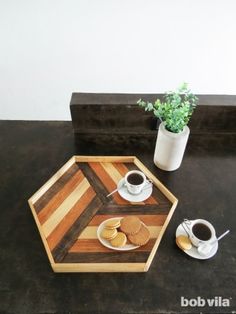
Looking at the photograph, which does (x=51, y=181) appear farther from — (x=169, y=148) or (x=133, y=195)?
(x=169, y=148)

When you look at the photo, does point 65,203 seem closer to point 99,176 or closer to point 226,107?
point 99,176

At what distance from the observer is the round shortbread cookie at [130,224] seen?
800mm

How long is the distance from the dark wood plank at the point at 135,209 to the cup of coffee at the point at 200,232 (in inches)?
4.2

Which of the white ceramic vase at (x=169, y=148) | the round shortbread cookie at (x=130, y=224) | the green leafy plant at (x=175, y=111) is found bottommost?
the round shortbread cookie at (x=130, y=224)

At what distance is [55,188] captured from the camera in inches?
37.6

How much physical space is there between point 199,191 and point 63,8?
1217 millimetres

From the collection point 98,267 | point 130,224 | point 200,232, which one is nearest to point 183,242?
point 200,232

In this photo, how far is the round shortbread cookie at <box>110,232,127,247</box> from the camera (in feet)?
2.53

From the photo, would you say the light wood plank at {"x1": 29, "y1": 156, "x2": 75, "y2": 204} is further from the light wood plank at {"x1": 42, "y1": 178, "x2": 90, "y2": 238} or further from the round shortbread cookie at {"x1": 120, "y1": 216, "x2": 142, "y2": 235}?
the round shortbread cookie at {"x1": 120, "y1": 216, "x2": 142, "y2": 235}

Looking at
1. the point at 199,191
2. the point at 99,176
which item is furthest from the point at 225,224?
the point at 99,176

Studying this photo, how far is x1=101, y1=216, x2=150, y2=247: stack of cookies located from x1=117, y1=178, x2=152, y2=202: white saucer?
0.32ft

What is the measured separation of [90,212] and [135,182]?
195 mm

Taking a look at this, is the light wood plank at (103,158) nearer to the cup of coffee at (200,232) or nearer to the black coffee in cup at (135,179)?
the black coffee in cup at (135,179)

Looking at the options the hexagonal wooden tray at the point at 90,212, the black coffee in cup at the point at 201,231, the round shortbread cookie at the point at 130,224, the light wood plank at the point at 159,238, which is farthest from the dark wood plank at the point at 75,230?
the black coffee in cup at the point at 201,231
